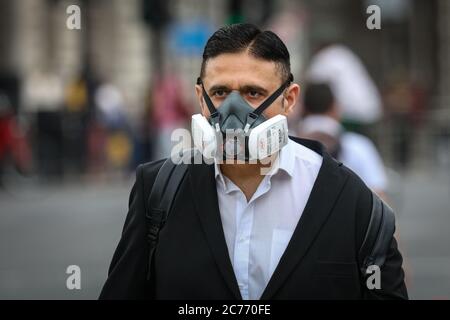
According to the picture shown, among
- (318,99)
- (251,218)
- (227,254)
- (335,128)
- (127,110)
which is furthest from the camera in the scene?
(127,110)

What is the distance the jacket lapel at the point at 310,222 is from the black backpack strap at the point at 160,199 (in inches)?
14.9

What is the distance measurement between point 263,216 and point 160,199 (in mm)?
309

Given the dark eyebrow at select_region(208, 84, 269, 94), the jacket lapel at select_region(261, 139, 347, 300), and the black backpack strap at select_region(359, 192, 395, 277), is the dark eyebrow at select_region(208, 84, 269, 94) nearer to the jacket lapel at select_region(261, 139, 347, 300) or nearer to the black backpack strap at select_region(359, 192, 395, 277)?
the jacket lapel at select_region(261, 139, 347, 300)

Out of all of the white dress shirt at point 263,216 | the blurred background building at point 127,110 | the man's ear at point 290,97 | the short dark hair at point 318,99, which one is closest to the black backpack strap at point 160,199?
the white dress shirt at point 263,216

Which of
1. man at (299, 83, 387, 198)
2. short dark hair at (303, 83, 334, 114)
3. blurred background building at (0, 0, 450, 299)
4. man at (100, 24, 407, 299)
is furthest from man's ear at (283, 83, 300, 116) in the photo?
blurred background building at (0, 0, 450, 299)

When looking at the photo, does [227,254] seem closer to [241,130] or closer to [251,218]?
[251,218]

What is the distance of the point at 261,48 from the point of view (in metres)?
3.38

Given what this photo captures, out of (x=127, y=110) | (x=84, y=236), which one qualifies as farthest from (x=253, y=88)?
(x=127, y=110)

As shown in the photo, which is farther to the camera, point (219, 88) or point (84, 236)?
point (84, 236)

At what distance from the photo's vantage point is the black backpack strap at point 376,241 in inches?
129

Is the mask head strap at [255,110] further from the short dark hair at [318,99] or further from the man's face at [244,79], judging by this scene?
the short dark hair at [318,99]

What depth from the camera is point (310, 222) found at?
3.26m
